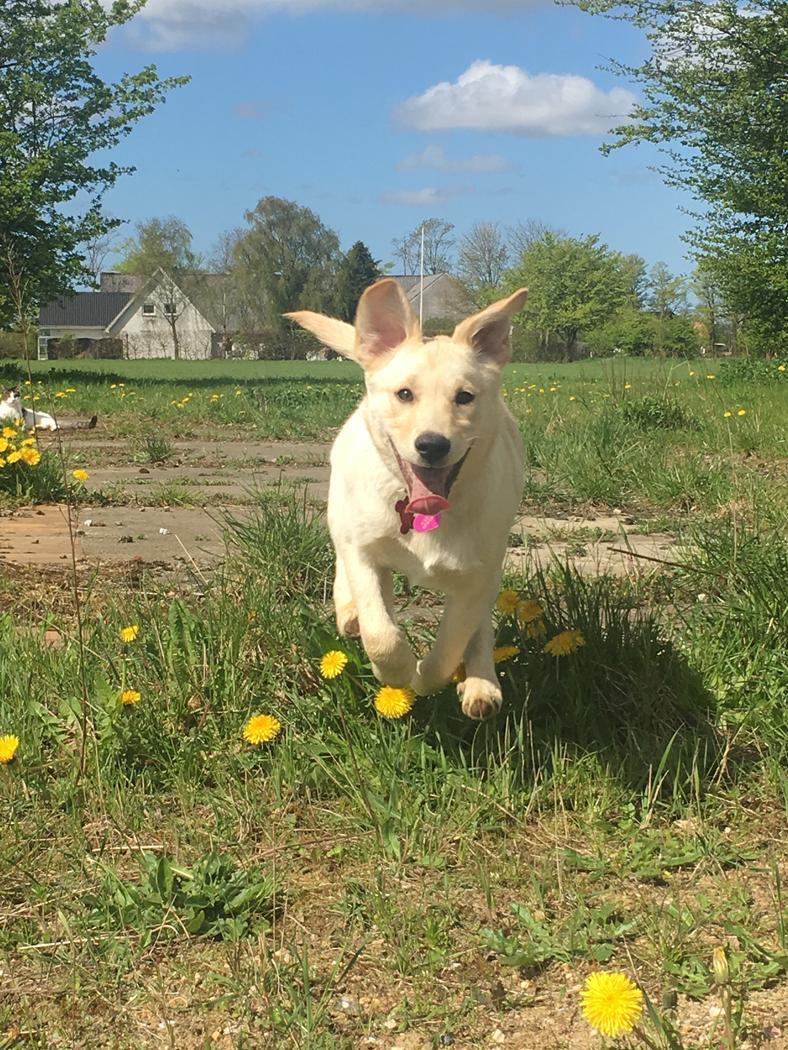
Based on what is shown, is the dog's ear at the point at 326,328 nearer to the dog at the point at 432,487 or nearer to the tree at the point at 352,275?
the dog at the point at 432,487

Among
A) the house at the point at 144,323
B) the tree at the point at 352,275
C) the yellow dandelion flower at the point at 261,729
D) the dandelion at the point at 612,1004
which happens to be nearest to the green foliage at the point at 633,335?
the tree at the point at 352,275

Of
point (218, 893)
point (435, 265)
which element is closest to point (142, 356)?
point (435, 265)

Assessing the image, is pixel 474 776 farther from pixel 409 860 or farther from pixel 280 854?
pixel 280 854

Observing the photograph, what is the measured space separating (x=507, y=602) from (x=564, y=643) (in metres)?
0.32

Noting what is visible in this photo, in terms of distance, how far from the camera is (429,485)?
107 inches

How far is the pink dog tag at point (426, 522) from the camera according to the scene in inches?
108

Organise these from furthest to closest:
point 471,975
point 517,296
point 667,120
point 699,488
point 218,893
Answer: point 667,120 < point 699,488 < point 517,296 < point 218,893 < point 471,975

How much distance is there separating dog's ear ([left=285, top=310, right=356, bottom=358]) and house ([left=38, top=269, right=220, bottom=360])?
7265 cm

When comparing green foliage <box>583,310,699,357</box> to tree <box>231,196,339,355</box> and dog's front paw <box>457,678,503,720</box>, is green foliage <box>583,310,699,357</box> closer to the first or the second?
tree <box>231,196,339,355</box>

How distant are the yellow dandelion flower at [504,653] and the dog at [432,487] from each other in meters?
0.18

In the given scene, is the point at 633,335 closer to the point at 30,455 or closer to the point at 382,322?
the point at 30,455

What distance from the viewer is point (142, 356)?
79.5 meters

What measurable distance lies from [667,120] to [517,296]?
18421 millimetres

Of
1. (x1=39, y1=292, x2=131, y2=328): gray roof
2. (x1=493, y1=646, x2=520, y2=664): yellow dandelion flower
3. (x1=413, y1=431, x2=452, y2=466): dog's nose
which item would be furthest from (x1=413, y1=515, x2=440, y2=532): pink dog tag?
(x1=39, y1=292, x2=131, y2=328): gray roof
